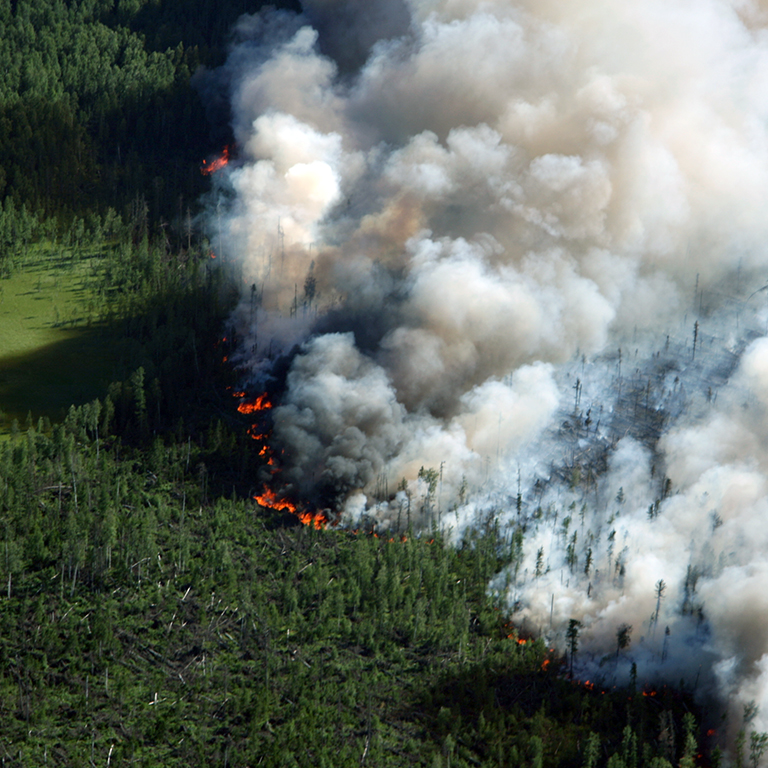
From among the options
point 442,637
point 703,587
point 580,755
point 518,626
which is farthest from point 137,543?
point 703,587

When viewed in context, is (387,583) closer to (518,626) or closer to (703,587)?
(518,626)

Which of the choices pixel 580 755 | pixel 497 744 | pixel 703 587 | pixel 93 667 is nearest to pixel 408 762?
pixel 497 744

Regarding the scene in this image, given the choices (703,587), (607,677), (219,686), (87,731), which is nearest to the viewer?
(87,731)

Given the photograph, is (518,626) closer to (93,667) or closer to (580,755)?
(580,755)

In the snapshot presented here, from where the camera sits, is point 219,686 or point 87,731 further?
point 219,686

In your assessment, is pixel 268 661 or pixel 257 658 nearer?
pixel 268 661

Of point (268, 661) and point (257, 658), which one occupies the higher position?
point (257, 658)

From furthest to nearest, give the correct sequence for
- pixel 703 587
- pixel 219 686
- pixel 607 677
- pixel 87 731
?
pixel 703 587 → pixel 607 677 → pixel 219 686 → pixel 87 731

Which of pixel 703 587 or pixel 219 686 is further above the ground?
pixel 703 587

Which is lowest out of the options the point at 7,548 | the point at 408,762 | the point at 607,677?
the point at 408,762
